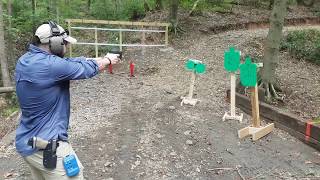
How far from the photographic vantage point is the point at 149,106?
28.6ft

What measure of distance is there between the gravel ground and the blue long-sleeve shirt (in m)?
2.18

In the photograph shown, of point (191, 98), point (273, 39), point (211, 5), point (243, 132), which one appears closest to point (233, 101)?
point (243, 132)

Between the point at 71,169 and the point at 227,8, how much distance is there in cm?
1679

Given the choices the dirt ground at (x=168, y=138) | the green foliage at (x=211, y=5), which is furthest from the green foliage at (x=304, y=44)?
the green foliage at (x=211, y=5)

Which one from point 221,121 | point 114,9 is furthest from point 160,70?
point 114,9

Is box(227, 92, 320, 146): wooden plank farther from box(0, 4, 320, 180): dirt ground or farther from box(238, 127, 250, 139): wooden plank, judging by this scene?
box(238, 127, 250, 139): wooden plank

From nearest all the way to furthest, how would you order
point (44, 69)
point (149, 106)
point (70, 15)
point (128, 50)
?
point (44, 69), point (149, 106), point (128, 50), point (70, 15)

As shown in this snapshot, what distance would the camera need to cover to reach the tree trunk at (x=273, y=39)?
8.35 m

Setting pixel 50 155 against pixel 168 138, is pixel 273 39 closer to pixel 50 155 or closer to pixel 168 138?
pixel 168 138

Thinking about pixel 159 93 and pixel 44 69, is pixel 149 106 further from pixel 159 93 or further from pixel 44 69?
pixel 44 69

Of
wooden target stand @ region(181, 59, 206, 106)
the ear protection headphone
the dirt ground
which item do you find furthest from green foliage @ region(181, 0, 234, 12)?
the ear protection headphone

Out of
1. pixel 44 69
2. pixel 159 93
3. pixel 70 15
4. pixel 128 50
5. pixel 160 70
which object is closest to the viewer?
pixel 44 69

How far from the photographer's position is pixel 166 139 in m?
6.99

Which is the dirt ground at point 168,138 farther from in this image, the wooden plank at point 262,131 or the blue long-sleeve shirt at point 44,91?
the blue long-sleeve shirt at point 44,91
